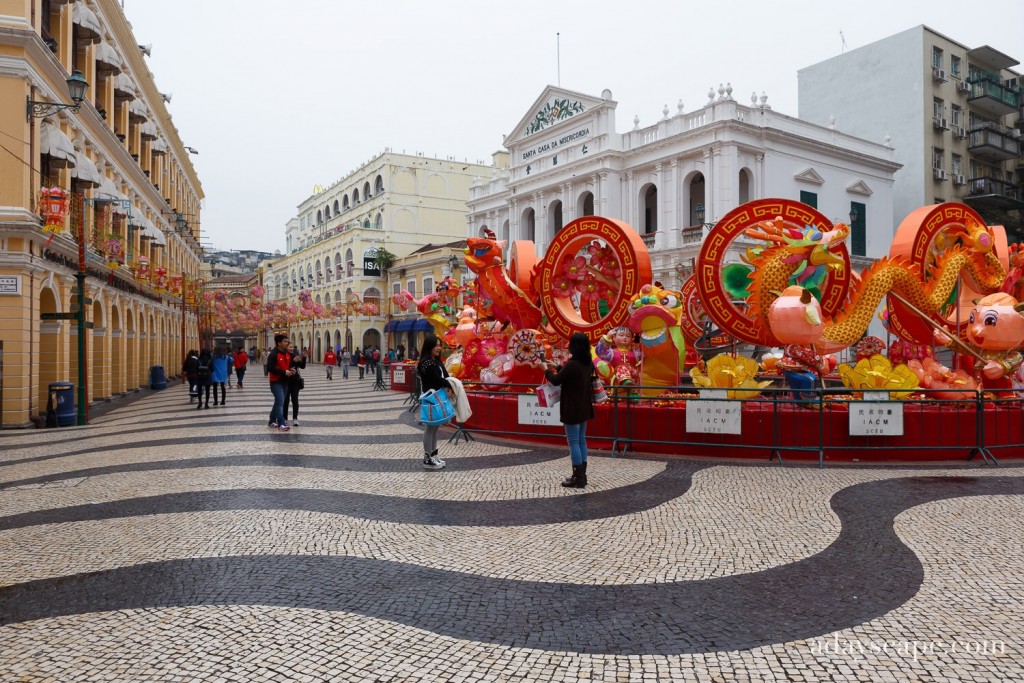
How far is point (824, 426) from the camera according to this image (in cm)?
905

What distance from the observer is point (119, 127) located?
74.5ft

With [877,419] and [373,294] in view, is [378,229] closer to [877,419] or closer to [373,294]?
[373,294]

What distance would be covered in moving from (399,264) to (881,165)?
33.4 m

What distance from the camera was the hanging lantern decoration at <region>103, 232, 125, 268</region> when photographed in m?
17.6

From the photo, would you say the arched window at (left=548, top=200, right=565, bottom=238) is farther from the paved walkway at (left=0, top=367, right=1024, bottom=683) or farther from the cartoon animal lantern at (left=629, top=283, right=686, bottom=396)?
the paved walkway at (left=0, top=367, right=1024, bottom=683)

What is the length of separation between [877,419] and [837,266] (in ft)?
8.40

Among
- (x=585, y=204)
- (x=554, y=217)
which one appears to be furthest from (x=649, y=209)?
(x=554, y=217)

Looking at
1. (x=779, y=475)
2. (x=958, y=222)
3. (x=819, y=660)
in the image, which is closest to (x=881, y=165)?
(x=958, y=222)

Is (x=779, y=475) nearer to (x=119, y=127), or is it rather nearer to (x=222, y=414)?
(x=222, y=414)

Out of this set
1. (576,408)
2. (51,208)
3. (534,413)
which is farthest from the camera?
(51,208)

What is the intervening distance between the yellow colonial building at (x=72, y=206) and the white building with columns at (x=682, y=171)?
12.3m

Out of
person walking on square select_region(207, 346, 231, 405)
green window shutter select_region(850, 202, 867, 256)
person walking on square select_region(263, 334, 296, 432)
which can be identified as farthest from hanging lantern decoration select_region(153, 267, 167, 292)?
green window shutter select_region(850, 202, 867, 256)

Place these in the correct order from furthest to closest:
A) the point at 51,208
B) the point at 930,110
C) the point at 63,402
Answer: the point at 930,110
the point at 63,402
the point at 51,208

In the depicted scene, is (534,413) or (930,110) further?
(930,110)
